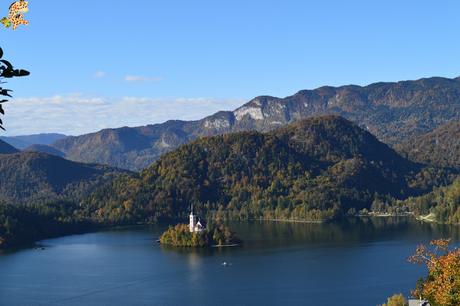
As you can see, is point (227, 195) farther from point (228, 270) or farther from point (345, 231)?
point (228, 270)

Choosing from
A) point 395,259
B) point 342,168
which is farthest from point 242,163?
point 395,259

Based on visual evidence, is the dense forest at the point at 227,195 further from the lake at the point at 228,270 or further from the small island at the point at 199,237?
the small island at the point at 199,237

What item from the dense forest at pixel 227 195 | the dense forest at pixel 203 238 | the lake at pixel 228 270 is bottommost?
the lake at pixel 228 270

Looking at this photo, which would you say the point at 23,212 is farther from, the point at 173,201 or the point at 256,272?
the point at 256,272

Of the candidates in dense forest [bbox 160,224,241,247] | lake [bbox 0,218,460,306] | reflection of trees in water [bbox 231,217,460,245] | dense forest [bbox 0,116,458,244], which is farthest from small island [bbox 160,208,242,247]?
dense forest [bbox 0,116,458,244]

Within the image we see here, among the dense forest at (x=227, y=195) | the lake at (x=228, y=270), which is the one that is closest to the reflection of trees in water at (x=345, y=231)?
the lake at (x=228, y=270)

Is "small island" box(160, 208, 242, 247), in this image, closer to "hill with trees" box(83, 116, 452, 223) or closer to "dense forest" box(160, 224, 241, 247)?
"dense forest" box(160, 224, 241, 247)

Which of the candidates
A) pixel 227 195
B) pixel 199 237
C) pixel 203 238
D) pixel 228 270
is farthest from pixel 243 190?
pixel 228 270
